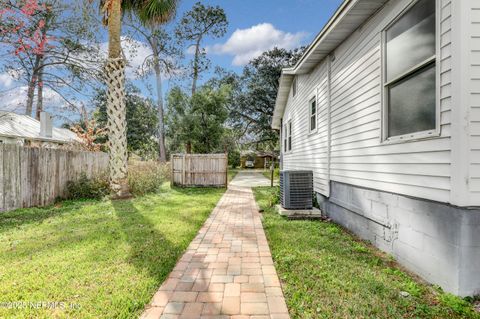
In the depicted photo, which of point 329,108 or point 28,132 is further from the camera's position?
point 28,132

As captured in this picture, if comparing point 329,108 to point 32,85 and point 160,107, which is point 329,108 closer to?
point 32,85

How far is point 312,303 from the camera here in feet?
7.93

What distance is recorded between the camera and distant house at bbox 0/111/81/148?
567 inches

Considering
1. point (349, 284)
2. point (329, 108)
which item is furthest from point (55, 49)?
point (349, 284)

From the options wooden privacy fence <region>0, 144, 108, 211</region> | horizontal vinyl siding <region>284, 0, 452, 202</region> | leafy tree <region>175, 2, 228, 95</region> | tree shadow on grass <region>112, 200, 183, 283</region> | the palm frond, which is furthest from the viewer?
leafy tree <region>175, 2, 228, 95</region>

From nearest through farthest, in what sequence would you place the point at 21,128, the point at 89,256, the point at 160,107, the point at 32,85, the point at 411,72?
the point at 411,72
the point at 89,256
the point at 32,85
the point at 21,128
the point at 160,107

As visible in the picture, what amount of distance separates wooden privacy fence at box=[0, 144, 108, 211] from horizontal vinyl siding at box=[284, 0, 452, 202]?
7534 mm

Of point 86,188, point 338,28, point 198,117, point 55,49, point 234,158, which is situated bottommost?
point 86,188

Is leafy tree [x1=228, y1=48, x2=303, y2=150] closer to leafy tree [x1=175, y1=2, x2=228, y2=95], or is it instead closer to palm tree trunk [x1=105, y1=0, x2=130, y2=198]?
leafy tree [x1=175, y1=2, x2=228, y2=95]

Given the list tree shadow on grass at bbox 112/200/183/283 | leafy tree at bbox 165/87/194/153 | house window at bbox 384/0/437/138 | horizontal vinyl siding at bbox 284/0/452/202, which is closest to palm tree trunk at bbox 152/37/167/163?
leafy tree at bbox 165/87/194/153

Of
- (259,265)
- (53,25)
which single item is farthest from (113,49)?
→ (259,265)

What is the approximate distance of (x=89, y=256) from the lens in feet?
11.5

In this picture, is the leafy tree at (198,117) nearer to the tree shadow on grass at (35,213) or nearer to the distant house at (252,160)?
the tree shadow on grass at (35,213)

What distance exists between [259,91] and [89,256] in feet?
85.8
